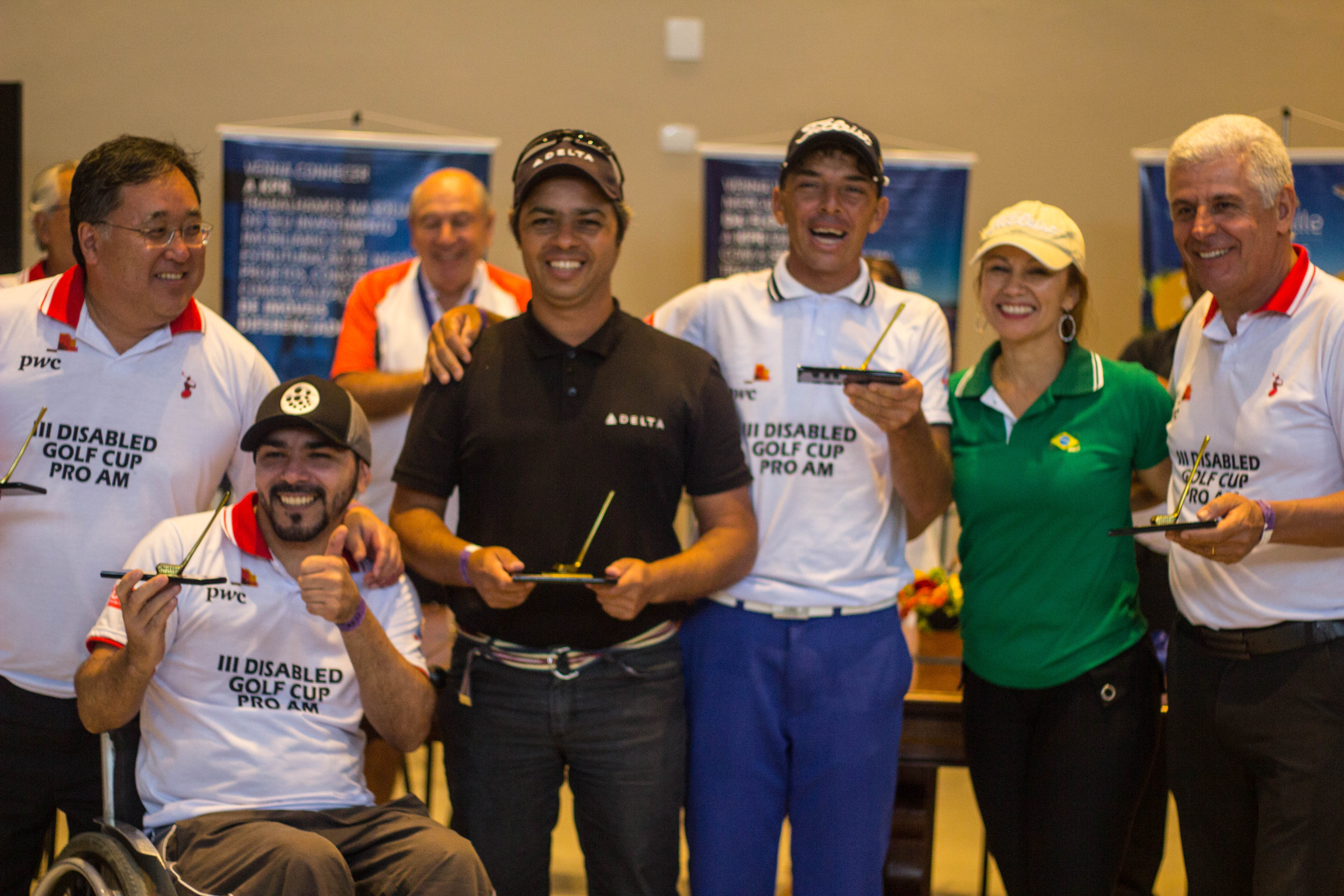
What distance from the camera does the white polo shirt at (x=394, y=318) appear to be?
3.71 meters

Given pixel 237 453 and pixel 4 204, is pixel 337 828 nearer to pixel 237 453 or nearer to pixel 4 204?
pixel 237 453

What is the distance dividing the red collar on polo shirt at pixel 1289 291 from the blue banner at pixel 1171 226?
304 cm

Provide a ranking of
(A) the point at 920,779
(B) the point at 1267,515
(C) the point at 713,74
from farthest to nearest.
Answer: (C) the point at 713,74 < (A) the point at 920,779 < (B) the point at 1267,515

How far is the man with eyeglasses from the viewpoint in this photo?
2.21 meters

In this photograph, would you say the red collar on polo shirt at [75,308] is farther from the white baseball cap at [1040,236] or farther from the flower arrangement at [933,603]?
the flower arrangement at [933,603]

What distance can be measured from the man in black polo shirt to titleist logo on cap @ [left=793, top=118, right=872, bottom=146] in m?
0.41

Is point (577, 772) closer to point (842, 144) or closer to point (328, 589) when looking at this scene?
point (328, 589)

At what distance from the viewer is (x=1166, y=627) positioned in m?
3.32

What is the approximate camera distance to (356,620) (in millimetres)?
2057

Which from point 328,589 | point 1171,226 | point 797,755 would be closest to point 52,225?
point 328,589

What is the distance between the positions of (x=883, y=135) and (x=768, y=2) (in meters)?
0.90

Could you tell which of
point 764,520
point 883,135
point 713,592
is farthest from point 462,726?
point 883,135

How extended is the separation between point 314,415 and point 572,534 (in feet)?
1.80

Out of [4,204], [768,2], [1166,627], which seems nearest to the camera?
[1166,627]
